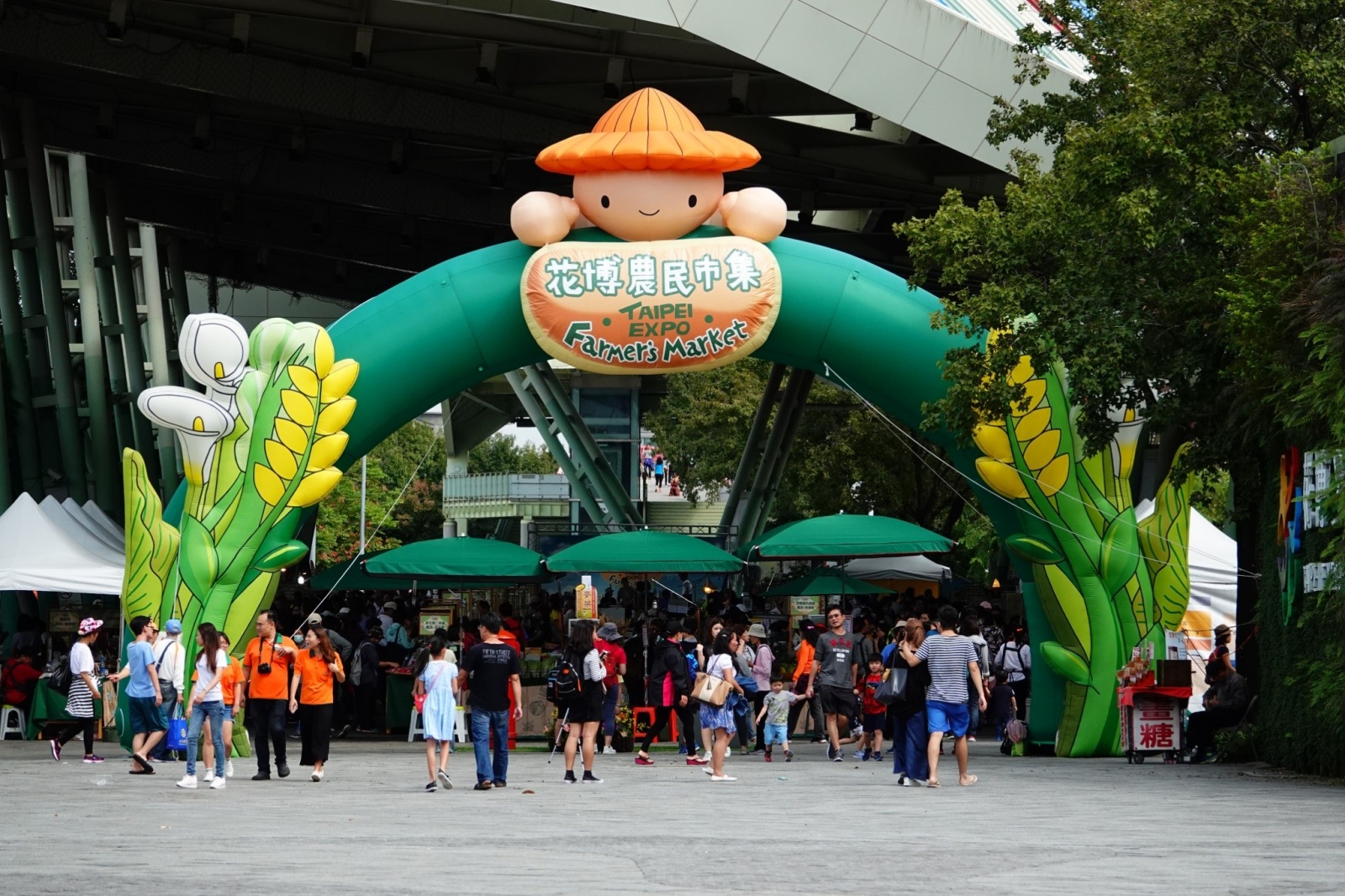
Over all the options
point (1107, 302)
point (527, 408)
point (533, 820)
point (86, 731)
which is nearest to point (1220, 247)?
point (1107, 302)

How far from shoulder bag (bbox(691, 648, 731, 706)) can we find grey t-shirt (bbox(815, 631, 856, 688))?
8.62 ft

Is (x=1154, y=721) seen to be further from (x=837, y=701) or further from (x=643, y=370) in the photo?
(x=643, y=370)

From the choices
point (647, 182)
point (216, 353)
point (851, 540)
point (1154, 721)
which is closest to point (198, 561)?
point (216, 353)

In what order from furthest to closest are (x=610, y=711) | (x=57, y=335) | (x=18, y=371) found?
(x=18, y=371) < (x=57, y=335) < (x=610, y=711)

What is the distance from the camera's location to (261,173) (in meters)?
33.3

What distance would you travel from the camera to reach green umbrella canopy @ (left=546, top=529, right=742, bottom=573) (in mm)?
21781

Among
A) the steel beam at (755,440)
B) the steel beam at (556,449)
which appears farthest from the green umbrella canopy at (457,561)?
the steel beam at (556,449)

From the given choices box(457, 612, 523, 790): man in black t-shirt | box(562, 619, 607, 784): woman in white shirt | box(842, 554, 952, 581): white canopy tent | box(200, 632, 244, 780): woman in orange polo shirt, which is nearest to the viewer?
box(457, 612, 523, 790): man in black t-shirt

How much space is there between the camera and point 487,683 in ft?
51.1

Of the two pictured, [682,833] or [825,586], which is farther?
[825,586]

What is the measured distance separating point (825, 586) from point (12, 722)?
1066 cm

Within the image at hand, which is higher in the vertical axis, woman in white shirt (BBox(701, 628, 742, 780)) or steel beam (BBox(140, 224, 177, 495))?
steel beam (BBox(140, 224, 177, 495))

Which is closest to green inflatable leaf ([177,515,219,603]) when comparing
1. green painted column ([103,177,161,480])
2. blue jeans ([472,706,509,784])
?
blue jeans ([472,706,509,784])

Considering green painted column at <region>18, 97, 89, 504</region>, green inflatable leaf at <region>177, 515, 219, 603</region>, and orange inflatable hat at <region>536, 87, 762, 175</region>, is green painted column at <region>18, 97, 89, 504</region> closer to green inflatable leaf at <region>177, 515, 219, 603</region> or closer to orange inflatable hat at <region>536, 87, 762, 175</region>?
green inflatable leaf at <region>177, 515, 219, 603</region>
